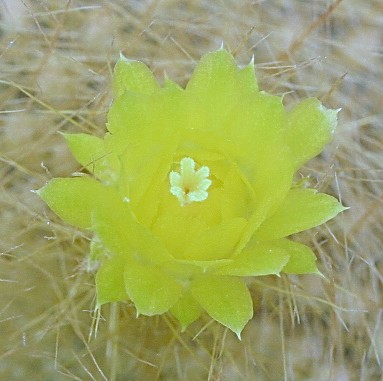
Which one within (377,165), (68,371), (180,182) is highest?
(180,182)

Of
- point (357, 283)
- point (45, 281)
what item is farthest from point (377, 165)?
point (45, 281)

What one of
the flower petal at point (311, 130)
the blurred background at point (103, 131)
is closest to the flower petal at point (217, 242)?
the flower petal at point (311, 130)

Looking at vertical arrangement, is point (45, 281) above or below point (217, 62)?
below

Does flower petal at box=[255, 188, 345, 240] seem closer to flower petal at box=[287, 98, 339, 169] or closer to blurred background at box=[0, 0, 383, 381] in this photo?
flower petal at box=[287, 98, 339, 169]

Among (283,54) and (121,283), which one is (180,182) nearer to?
(121,283)

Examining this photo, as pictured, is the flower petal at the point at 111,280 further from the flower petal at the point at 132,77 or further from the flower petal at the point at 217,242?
the flower petal at the point at 132,77

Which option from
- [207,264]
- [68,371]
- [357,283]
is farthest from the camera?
[357,283]

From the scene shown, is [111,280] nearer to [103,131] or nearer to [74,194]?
[74,194]
